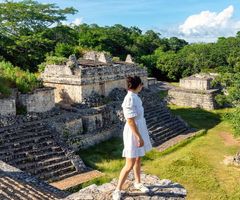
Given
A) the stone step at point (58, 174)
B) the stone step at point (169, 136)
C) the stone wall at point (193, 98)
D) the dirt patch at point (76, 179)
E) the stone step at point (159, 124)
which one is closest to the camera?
the dirt patch at point (76, 179)

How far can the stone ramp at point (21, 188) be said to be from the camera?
952cm

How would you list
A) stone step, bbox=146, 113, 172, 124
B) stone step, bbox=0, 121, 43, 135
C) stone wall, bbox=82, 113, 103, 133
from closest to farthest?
stone step, bbox=0, 121, 43, 135 → stone wall, bbox=82, 113, 103, 133 → stone step, bbox=146, 113, 172, 124

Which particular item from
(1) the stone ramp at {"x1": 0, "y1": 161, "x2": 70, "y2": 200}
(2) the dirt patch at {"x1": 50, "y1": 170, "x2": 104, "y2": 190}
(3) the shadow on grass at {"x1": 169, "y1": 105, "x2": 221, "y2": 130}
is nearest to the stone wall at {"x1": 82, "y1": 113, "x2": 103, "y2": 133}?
(2) the dirt patch at {"x1": 50, "y1": 170, "x2": 104, "y2": 190}

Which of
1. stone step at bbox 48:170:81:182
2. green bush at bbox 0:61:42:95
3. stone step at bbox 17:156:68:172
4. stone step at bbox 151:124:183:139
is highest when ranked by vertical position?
green bush at bbox 0:61:42:95

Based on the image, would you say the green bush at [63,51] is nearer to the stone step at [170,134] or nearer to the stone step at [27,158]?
the stone step at [170,134]

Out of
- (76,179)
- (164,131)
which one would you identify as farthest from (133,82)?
(164,131)

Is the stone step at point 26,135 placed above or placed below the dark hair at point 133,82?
below

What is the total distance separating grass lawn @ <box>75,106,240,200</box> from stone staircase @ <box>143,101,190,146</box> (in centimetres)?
113

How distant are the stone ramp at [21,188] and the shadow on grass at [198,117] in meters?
14.3

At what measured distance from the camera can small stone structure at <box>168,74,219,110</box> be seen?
2878 cm

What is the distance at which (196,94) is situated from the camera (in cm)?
2923

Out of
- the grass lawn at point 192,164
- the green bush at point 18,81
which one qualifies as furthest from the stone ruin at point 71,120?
the grass lawn at point 192,164

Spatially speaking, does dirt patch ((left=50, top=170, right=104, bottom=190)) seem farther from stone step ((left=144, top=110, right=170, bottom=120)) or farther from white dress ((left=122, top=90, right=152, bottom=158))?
white dress ((left=122, top=90, right=152, bottom=158))

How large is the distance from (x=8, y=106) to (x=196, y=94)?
16.1m
